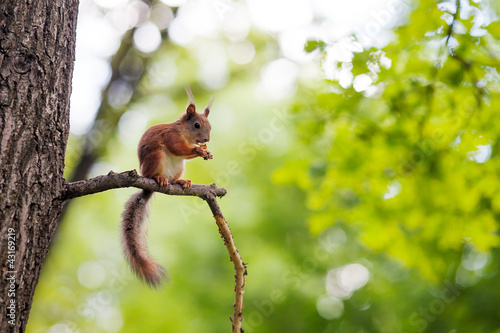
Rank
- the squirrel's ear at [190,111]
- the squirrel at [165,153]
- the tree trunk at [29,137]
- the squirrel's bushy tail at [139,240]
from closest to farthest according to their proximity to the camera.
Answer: the tree trunk at [29,137]
the squirrel's bushy tail at [139,240]
the squirrel at [165,153]
the squirrel's ear at [190,111]

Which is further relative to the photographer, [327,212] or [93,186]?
[327,212]

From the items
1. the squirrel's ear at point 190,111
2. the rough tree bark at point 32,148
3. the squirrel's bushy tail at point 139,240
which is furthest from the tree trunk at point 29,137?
the squirrel's ear at point 190,111

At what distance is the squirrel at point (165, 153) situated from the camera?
254 cm

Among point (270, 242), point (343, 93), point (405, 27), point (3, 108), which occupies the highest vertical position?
point (270, 242)

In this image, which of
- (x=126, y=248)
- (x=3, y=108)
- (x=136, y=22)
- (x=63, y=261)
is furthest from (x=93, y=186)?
(x=63, y=261)

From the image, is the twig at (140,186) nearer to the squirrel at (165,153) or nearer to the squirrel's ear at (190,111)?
the squirrel at (165,153)

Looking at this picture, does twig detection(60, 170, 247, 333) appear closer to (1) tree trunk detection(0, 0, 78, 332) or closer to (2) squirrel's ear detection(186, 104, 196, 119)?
(1) tree trunk detection(0, 0, 78, 332)

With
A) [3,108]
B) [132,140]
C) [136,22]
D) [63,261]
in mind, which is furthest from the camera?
[63,261]

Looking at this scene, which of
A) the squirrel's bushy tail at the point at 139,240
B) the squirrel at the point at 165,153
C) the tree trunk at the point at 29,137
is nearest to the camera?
the tree trunk at the point at 29,137

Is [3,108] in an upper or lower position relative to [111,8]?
lower

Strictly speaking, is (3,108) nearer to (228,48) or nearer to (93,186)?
(93,186)

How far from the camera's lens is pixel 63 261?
9.66m

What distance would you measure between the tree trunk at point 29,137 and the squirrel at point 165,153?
2.28ft

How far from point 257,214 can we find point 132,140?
271 cm
